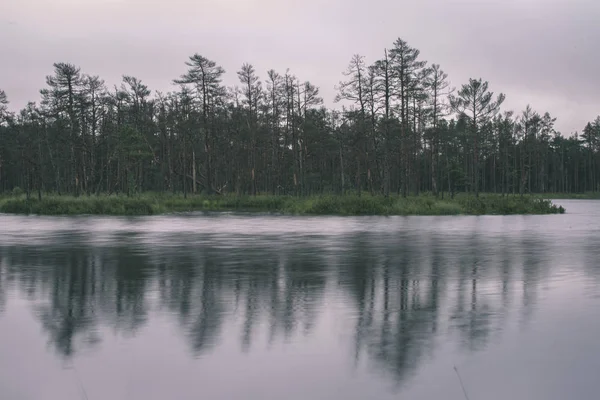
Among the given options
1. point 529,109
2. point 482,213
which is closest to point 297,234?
point 482,213

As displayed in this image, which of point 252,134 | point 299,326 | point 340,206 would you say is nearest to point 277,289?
point 299,326

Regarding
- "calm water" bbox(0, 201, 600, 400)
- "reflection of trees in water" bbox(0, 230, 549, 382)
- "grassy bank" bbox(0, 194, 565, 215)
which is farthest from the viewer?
"grassy bank" bbox(0, 194, 565, 215)

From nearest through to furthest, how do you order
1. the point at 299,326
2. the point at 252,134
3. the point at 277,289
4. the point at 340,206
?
the point at 299,326 → the point at 277,289 → the point at 340,206 → the point at 252,134

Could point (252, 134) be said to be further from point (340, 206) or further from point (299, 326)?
point (299, 326)

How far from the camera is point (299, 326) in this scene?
360 inches

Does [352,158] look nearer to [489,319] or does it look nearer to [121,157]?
[121,157]

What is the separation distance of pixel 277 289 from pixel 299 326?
3519 millimetres

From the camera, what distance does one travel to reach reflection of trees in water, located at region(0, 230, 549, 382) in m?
8.69

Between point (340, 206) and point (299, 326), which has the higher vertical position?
point (340, 206)

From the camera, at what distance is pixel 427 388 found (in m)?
6.22

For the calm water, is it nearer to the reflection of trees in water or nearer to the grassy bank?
the reflection of trees in water

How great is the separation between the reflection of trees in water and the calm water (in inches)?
1.7

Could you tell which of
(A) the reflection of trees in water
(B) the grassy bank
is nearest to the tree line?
(B) the grassy bank

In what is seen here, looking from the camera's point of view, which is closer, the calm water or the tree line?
the calm water
